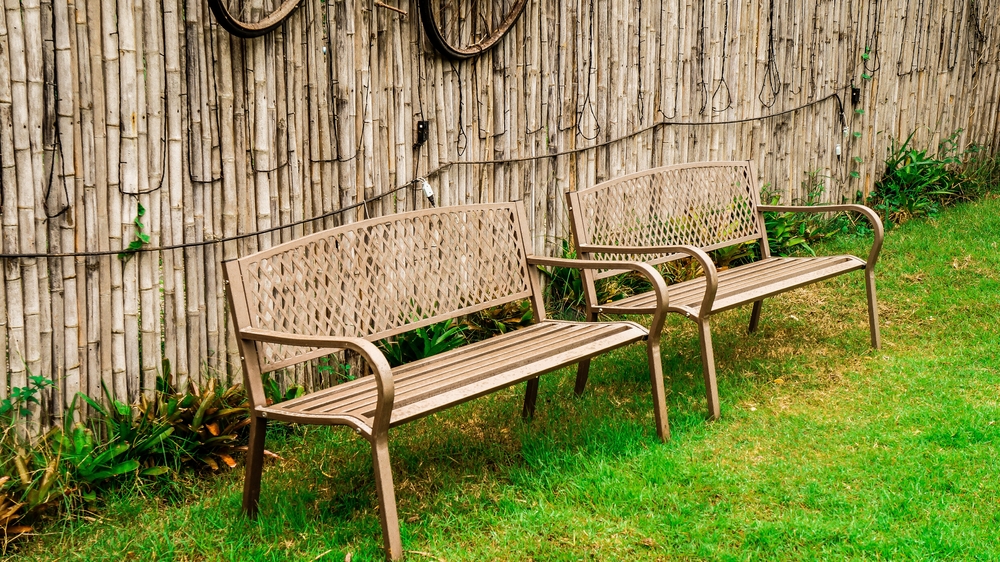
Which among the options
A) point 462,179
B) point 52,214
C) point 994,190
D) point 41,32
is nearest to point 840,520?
point 462,179

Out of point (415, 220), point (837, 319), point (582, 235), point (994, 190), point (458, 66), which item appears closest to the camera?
point (415, 220)

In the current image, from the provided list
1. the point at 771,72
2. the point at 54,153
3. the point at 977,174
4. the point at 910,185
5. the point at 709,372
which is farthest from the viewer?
the point at 977,174

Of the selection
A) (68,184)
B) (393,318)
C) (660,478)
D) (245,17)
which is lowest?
(660,478)

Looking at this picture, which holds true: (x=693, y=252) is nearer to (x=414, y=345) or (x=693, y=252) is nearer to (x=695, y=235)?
(x=695, y=235)

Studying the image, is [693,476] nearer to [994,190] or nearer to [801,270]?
[801,270]

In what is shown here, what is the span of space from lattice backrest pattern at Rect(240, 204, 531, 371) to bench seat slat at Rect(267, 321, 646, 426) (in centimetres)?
18

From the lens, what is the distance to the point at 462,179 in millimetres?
5016

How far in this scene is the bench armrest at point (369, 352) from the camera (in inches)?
111

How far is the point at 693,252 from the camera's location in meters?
4.23

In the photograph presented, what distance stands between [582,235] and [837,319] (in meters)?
2.21

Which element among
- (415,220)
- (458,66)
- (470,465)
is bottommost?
(470,465)

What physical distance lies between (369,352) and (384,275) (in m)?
0.85

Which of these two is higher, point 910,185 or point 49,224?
point 49,224

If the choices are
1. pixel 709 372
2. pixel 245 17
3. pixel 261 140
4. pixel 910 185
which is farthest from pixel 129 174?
pixel 910 185
